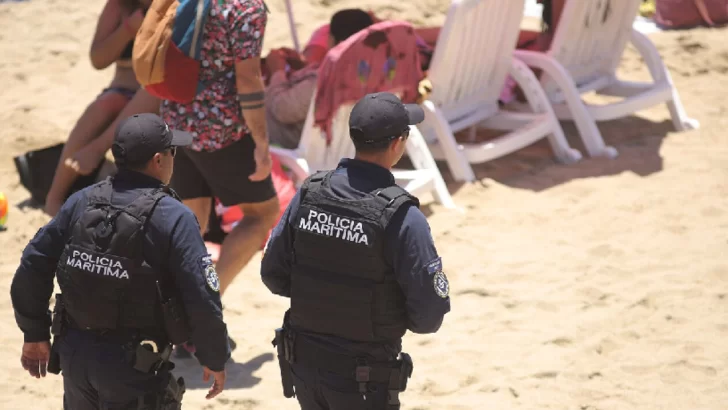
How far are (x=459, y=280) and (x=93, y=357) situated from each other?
265 centimetres

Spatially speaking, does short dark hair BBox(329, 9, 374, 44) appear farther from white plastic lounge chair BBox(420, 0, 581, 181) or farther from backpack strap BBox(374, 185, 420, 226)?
backpack strap BBox(374, 185, 420, 226)

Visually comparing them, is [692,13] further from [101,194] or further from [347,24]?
[101,194]

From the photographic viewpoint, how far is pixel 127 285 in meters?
2.84

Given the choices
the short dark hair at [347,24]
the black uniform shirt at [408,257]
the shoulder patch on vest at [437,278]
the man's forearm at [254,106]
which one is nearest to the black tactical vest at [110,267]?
the black uniform shirt at [408,257]

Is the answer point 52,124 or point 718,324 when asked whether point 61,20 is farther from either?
point 718,324

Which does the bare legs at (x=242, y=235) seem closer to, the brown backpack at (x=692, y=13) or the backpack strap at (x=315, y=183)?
the backpack strap at (x=315, y=183)

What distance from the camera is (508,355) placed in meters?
4.45

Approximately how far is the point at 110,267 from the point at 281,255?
466 mm

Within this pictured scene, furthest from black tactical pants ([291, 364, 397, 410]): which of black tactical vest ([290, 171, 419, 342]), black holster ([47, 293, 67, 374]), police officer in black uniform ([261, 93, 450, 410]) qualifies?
black holster ([47, 293, 67, 374])

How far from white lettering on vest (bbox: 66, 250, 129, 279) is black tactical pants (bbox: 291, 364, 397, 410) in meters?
0.55

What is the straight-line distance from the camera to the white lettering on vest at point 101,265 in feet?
9.28

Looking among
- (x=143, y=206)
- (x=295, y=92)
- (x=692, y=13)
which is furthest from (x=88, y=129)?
(x=692, y=13)

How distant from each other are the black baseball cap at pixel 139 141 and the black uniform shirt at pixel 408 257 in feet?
1.42

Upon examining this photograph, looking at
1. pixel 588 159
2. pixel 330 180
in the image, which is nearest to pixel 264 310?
pixel 330 180
